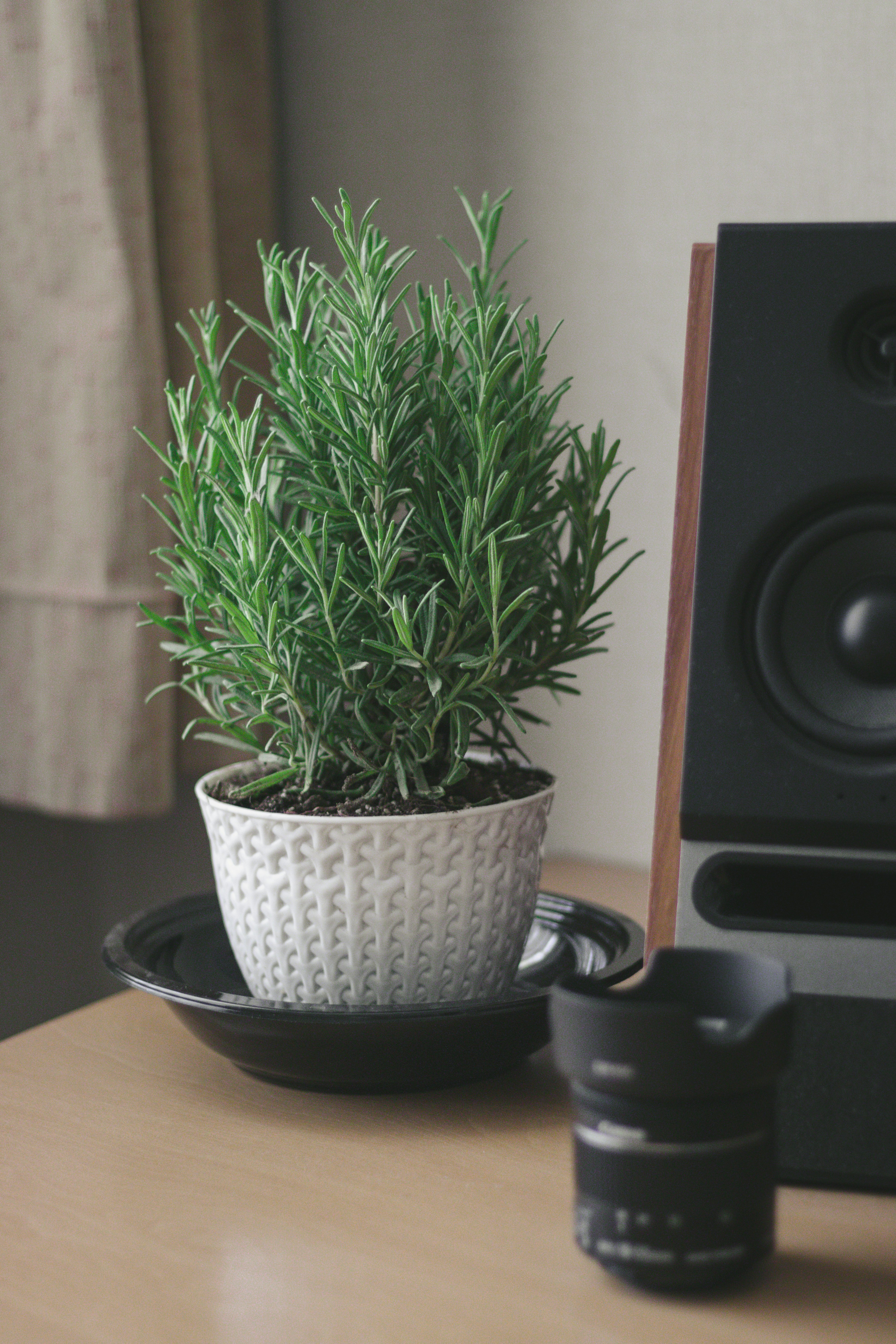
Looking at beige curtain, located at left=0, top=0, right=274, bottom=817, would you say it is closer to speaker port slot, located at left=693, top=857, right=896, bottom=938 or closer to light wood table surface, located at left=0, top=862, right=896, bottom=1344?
light wood table surface, located at left=0, top=862, right=896, bottom=1344

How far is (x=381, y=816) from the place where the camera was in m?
0.50

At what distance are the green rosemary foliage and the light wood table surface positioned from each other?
14 cm

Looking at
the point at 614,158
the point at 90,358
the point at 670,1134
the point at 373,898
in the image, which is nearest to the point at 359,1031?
the point at 373,898

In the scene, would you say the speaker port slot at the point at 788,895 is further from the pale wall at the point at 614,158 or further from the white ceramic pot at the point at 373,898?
the pale wall at the point at 614,158

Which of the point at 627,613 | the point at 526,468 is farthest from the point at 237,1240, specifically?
the point at 627,613

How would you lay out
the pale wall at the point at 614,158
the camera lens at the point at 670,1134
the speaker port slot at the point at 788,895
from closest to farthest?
the camera lens at the point at 670,1134
the speaker port slot at the point at 788,895
the pale wall at the point at 614,158

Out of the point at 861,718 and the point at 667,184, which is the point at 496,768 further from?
the point at 667,184

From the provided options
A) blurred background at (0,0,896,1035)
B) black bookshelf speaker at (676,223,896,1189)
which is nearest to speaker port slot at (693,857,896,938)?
black bookshelf speaker at (676,223,896,1189)

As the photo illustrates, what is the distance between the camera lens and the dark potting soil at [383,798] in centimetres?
51

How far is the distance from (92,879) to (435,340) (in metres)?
0.78

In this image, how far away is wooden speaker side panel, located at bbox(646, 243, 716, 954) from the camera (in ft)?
1.64

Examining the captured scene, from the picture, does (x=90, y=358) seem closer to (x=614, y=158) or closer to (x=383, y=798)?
(x=614, y=158)

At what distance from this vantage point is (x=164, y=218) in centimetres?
95

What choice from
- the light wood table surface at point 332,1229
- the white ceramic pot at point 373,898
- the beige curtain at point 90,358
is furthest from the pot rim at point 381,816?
the beige curtain at point 90,358
